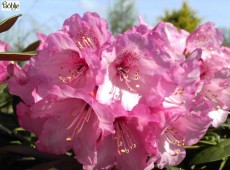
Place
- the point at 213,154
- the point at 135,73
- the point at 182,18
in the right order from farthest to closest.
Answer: the point at 182,18, the point at 213,154, the point at 135,73

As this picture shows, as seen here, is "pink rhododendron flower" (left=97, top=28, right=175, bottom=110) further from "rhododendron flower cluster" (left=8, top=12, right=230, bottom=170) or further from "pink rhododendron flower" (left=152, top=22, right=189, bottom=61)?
"pink rhododendron flower" (left=152, top=22, right=189, bottom=61)

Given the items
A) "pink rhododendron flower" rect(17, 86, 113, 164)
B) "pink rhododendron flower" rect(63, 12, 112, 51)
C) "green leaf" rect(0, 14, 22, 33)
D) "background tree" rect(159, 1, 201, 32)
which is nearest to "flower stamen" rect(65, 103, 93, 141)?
"pink rhododendron flower" rect(17, 86, 113, 164)

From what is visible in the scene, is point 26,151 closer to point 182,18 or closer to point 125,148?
point 125,148

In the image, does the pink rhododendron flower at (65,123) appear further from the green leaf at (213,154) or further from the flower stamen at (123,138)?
the green leaf at (213,154)

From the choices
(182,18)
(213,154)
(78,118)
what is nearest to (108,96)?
(78,118)

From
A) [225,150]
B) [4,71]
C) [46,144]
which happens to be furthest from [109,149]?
[4,71]
